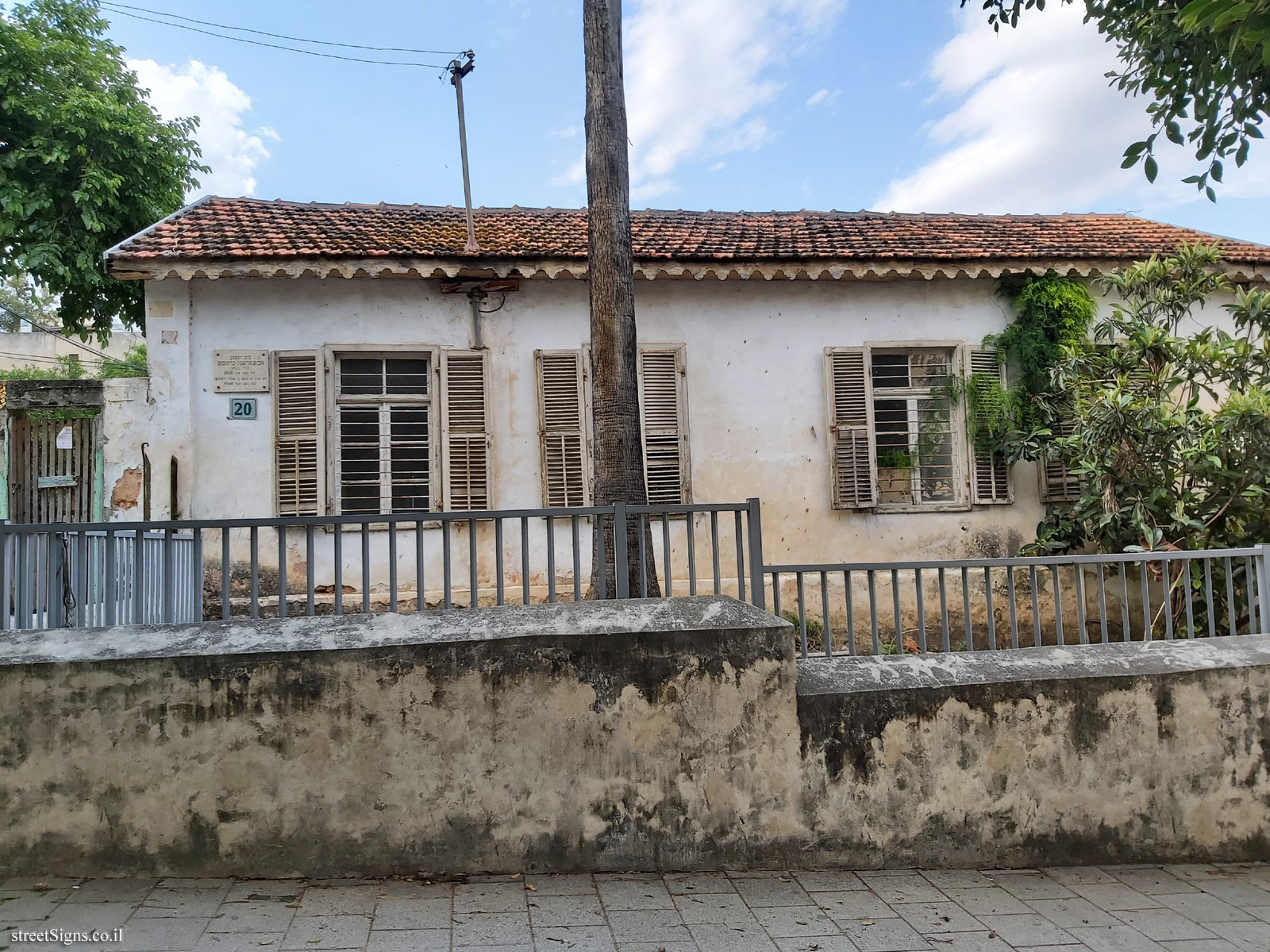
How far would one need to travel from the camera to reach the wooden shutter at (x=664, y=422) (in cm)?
851

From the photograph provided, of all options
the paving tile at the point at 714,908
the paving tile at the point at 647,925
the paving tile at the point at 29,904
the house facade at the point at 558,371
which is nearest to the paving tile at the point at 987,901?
the paving tile at the point at 714,908

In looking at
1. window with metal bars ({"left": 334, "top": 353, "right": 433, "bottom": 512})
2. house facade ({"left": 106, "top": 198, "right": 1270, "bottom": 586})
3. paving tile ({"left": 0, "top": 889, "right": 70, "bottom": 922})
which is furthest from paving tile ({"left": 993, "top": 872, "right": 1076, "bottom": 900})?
window with metal bars ({"left": 334, "top": 353, "right": 433, "bottom": 512})

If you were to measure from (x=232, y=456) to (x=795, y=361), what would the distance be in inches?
220

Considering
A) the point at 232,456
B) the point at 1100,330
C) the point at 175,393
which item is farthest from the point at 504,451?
the point at 1100,330

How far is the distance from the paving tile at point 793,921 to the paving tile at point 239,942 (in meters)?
1.14

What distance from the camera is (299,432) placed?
802 cm

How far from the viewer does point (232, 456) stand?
795 cm

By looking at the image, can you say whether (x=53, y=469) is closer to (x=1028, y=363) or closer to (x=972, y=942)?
(x=972, y=942)

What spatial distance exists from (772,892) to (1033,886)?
1121 mm

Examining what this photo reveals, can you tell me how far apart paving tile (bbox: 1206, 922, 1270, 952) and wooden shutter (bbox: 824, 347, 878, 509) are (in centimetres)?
558

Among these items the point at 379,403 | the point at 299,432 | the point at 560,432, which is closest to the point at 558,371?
the point at 560,432

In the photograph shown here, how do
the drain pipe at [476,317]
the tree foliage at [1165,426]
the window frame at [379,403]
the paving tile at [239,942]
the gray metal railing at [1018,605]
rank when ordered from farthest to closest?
the drain pipe at [476,317] → the window frame at [379,403] → the tree foliage at [1165,426] → the gray metal railing at [1018,605] → the paving tile at [239,942]

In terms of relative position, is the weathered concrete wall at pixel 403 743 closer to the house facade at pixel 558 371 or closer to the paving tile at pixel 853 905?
the paving tile at pixel 853 905

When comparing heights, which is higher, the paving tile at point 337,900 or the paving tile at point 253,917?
the paving tile at point 253,917
